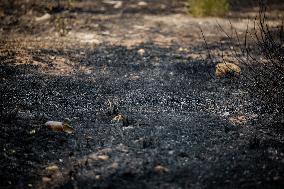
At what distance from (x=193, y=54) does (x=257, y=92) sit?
150 centimetres

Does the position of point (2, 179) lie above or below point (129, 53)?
below

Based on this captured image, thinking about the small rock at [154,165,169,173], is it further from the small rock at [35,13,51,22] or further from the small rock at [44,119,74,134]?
the small rock at [35,13,51,22]

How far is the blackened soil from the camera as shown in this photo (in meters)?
2.33

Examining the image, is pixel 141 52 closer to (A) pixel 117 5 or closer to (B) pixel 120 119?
(B) pixel 120 119

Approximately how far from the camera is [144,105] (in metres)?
3.40

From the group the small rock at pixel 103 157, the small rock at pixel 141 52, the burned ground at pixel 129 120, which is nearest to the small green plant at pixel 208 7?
the burned ground at pixel 129 120

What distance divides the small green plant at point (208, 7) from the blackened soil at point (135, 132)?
2.45m

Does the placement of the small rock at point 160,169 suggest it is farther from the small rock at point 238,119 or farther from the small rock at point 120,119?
the small rock at point 238,119

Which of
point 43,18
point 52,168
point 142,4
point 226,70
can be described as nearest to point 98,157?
point 52,168

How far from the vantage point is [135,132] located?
290 cm

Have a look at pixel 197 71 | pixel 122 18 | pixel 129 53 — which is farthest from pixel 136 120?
pixel 122 18

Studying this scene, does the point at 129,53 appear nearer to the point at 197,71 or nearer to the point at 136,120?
the point at 197,71

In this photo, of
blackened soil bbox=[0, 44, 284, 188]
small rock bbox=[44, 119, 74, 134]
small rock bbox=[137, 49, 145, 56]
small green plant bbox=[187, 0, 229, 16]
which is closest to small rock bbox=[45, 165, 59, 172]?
blackened soil bbox=[0, 44, 284, 188]

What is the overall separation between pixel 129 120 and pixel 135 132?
217 millimetres
